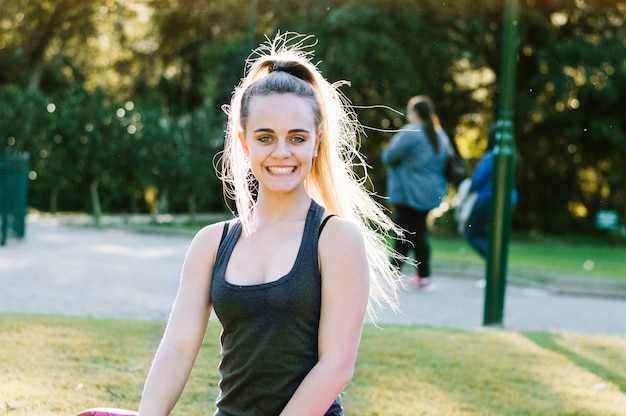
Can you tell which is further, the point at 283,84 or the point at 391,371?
the point at 391,371

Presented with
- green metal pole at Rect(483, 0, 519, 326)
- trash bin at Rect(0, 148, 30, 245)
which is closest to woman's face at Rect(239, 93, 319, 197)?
green metal pole at Rect(483, 0, 519, 326)

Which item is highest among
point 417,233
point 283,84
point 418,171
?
point 283,84

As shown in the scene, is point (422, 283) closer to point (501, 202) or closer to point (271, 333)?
point (501, 202)

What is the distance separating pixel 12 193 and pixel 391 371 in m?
11.1

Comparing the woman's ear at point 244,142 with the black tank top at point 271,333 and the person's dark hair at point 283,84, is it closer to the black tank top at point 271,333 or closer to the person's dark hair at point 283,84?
the person's dark hair at point 283,84

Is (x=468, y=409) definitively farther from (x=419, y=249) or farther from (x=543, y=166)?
(x=543, y=166)

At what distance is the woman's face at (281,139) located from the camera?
8.81 ft

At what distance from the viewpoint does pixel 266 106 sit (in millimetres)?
2695

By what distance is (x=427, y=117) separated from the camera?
10000mm

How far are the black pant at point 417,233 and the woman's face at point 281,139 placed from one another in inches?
290

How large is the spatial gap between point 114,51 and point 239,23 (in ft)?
36.7

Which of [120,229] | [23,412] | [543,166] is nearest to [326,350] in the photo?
[23,412]

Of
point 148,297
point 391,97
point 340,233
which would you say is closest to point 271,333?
point 340,233

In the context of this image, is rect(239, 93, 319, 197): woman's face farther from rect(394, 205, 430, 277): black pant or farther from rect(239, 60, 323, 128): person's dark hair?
rect(394, 205, 430, 277): black pant
